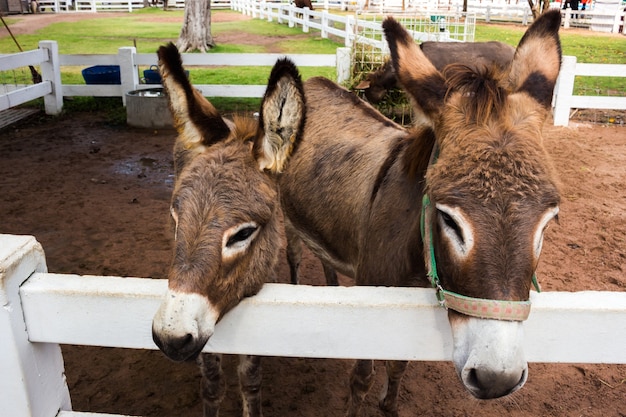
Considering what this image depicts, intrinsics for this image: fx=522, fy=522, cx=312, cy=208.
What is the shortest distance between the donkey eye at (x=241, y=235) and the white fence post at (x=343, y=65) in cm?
894

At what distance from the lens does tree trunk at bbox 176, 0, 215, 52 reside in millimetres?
18156

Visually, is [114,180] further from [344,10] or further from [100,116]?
[344,10]

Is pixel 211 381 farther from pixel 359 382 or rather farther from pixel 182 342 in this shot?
pixel 182 342

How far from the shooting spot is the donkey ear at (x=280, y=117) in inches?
82.5

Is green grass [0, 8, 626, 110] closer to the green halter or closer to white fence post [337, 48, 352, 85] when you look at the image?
white fence post [337, 48, 352, 85]

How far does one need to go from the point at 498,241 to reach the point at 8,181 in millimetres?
7790

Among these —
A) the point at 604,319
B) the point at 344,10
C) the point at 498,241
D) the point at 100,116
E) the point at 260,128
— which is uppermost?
the point at 344,10

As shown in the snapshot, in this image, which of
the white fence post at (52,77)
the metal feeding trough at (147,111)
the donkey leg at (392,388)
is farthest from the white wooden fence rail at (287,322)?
the white fence post at (52,77)

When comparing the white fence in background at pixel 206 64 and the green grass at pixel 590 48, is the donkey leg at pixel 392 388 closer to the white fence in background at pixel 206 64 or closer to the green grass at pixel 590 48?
the white fence in background at pixel 206 64

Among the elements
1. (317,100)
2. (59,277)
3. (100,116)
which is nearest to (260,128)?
(59,277)

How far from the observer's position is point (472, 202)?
5.89ft

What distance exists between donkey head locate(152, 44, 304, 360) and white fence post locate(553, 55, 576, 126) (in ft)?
31.2

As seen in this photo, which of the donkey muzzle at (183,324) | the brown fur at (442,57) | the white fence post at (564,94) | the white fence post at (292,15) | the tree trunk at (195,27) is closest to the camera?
the donkey muzzle at (183,324)

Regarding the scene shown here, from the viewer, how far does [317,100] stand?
4.71 meters
